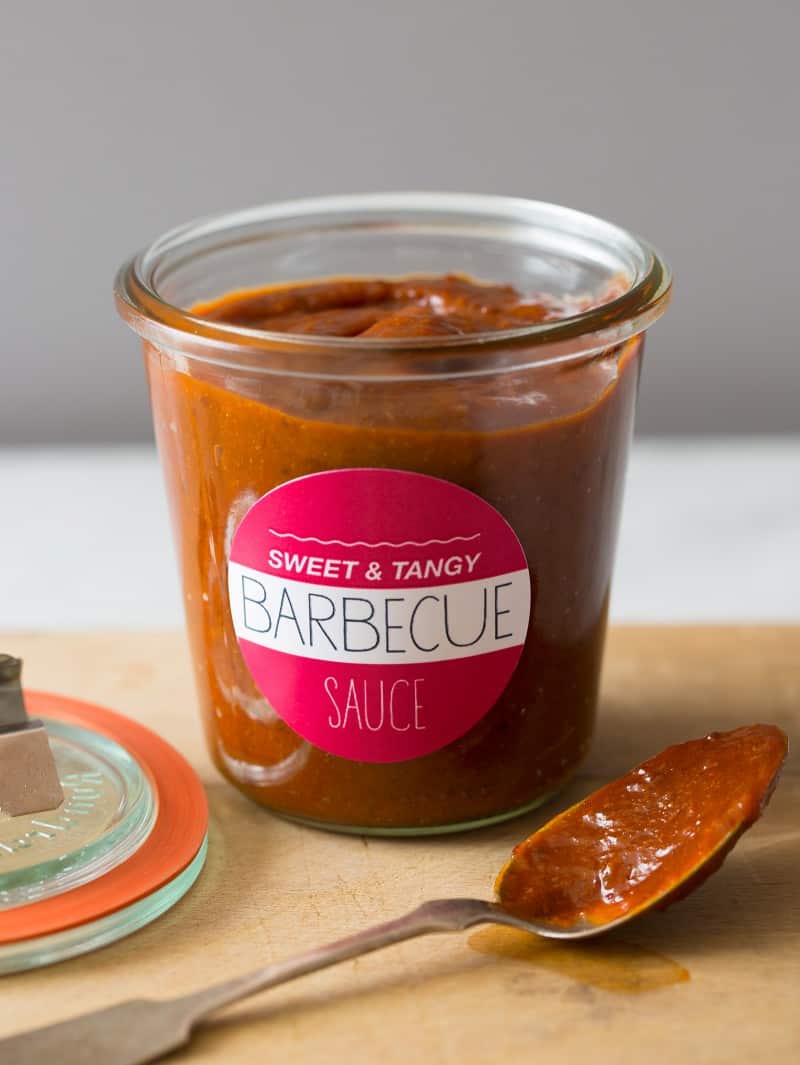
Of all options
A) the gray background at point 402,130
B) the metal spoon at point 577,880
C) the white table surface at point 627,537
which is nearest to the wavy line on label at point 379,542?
the metal spoon at point 577,880

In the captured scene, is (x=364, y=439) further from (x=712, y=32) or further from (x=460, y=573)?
(x=712, y=32)

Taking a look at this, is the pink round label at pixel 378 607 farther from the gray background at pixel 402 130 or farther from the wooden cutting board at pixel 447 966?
the gray background at pixel 402 130

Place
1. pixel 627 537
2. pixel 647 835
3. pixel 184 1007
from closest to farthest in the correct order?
pixel 184 1007 → pixel 647 835 → pixel 627 537

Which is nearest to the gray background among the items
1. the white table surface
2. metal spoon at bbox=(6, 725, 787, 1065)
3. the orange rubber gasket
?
the white table surface

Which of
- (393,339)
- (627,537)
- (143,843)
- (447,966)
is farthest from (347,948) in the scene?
(627,537)

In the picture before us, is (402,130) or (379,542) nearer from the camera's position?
(379,542)

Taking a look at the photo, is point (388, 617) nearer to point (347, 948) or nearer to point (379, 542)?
point (379, 542)
